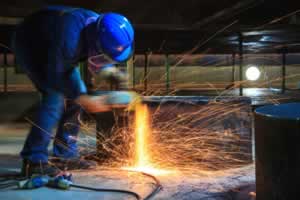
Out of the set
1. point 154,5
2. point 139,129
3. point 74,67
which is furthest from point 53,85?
point 154,5

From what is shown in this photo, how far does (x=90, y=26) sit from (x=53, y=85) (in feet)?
1.42

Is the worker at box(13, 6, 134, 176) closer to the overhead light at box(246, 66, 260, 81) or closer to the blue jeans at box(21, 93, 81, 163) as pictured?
the blue jeans at box(21, 93, 81, 163)

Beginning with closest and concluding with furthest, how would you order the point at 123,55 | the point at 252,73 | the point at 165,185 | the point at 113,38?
the point at 165,185 → the point at 113,38 → the point at 123,55 → the point at 252,73

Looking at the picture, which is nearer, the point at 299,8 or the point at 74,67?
the point at 74,67

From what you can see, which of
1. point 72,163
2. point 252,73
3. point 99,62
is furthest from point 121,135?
point 252,73

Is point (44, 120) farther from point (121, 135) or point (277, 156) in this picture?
point (277, 156)

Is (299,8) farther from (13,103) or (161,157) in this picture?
(13,103)

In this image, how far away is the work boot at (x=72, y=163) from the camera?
2.85 meters

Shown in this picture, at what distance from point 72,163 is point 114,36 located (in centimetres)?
94

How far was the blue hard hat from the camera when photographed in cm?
257

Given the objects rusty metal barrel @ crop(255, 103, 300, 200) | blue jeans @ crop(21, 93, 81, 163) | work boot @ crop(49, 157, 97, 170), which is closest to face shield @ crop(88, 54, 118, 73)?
blue jeans @ crop(21, 93, 81, 163)

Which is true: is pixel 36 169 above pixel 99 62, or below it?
below

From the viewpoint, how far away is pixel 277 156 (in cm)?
180

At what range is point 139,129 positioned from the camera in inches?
114
